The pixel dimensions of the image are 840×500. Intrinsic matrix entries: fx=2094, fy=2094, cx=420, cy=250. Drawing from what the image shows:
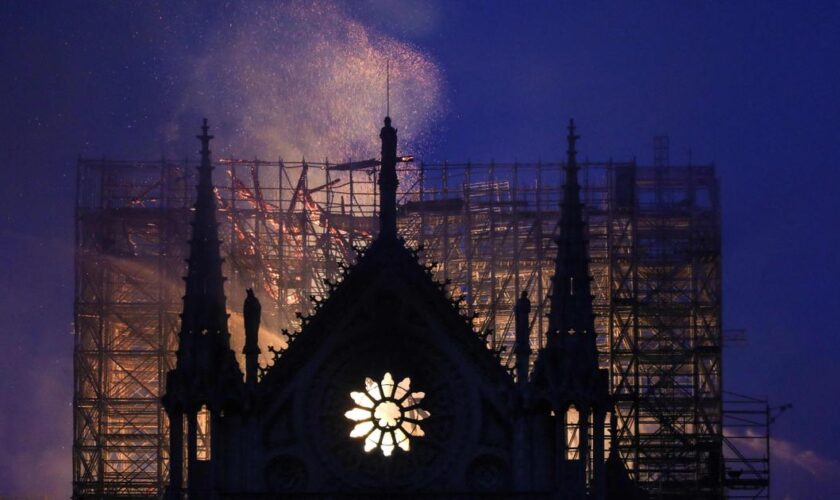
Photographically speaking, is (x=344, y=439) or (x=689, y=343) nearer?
(x=344, y=439)

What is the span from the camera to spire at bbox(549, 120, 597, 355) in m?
42.2

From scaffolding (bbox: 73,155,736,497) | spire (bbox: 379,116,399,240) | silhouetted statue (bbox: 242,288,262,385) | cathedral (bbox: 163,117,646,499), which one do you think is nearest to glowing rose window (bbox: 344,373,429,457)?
cathedral (bbox: 163,117,646,499)

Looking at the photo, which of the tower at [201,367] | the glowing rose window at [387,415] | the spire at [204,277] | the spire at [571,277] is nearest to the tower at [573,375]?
the spire at [571,277]

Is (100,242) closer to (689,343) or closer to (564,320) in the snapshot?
(689,343)

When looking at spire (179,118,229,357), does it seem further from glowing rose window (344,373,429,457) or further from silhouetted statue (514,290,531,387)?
silhouetted statue (514,290,531,387)

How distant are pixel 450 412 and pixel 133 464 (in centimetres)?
2061

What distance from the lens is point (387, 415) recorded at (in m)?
43.1

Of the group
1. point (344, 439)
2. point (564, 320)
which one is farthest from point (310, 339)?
point (564, 320)

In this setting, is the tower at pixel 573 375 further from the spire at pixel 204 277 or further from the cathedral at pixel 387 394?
the spire at pixel 204 277

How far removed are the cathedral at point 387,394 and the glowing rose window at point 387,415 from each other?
21 mm

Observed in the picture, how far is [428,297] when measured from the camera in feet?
141

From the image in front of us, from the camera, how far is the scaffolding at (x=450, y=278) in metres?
60.1

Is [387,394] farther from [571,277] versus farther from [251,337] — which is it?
[571,277]

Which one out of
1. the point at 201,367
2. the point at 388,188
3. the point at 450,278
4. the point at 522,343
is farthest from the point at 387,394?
the point at 450,278
